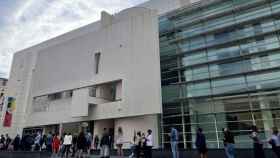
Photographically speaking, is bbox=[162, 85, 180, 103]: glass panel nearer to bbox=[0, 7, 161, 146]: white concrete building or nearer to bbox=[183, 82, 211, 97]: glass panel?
bbox=[183, 82, 211, 97]: glass panel

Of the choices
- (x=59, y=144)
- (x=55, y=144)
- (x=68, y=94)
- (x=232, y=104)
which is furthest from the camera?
(x=68, y=94)

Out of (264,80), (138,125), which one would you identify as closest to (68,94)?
(138,125)

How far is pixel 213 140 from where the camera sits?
17.0 metres

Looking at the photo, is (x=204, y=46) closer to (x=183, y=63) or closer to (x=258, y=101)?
(x=183, y=63)

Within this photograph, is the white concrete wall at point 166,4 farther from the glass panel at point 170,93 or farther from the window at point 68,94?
the window at point 68,94

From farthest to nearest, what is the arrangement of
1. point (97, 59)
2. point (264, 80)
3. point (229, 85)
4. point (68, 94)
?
1. point (68, 94)
2. point (97, 59)
3. point (229, 85)
4. point (264, 80)

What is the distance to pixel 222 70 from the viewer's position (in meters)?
18.3

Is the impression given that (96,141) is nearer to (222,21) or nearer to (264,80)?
(264,80)

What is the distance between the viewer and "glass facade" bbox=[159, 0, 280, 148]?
16.4 meters

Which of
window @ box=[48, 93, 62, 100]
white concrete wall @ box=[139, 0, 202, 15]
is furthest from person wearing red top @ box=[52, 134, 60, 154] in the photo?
white concrete wall @ box=[139, 0, 202, 15]

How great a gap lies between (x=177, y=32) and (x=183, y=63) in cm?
341

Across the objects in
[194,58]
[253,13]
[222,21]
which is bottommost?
[194,58]

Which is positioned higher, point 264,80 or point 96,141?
point 264,80

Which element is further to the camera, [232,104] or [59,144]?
[232,104]
